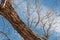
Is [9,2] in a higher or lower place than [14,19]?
higher

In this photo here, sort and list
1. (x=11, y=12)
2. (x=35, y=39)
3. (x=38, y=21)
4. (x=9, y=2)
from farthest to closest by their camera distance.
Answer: (x=38, y=21)
(x=9, y=2)
(x=11, y=12)
(x=35, y=39)

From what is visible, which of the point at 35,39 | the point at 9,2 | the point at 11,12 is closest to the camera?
the point at 35,39

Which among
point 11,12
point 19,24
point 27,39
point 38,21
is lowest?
point 38,21

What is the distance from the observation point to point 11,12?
3.57 m

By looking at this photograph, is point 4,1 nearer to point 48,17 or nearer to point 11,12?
point 11,12

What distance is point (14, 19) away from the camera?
3.51 meters

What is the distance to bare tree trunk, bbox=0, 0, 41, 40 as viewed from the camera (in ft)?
11.0

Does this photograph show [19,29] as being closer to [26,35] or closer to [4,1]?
[26,35]

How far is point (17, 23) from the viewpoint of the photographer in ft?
11.4

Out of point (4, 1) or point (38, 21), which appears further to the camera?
point (38, 21)

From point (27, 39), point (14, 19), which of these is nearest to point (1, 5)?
point (14, 19)

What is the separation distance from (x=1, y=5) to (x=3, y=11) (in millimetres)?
147

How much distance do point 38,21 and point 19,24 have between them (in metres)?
6.77

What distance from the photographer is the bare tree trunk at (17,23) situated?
132 inches
